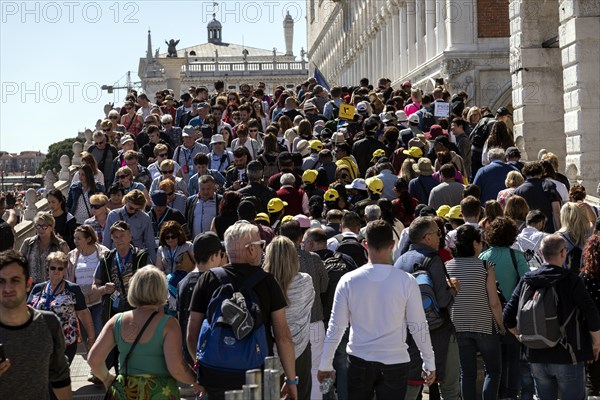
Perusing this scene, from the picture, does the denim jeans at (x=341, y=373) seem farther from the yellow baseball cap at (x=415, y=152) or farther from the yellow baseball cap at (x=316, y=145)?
the yellow baseball cap at (x=316, y=145)

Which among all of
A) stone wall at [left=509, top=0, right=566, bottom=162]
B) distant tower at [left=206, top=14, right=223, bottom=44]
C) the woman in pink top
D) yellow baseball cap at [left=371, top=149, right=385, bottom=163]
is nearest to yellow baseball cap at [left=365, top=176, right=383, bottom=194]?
yellow baseball cap at [left=371, top=149, right=385, bottom=163]

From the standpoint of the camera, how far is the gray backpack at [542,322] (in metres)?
9.65

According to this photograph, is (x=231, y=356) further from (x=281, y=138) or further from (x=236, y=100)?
(x=236, y=100)

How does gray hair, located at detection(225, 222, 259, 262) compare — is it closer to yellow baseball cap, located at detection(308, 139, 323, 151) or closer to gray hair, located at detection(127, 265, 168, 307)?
gray hair, located at detection(127, 265, 168, 307)

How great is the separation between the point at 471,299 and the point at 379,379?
1.90 m

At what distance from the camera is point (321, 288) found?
35.3 feet

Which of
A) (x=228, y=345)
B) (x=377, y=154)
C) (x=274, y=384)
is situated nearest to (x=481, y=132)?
(x=377, y=154)

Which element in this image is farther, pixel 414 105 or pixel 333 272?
pixel 414 105

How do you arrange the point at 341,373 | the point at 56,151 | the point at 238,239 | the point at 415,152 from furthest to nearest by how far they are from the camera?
the point at 56,151, the point at 415,152, the point at 341,373, the point at 238,239

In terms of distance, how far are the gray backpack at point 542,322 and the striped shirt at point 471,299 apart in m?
0.83

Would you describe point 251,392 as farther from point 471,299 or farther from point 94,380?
point 94,380

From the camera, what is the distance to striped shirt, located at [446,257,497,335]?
1066 centimetres

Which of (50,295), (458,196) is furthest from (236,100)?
(50,295)

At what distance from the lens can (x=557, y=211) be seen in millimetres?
14344
